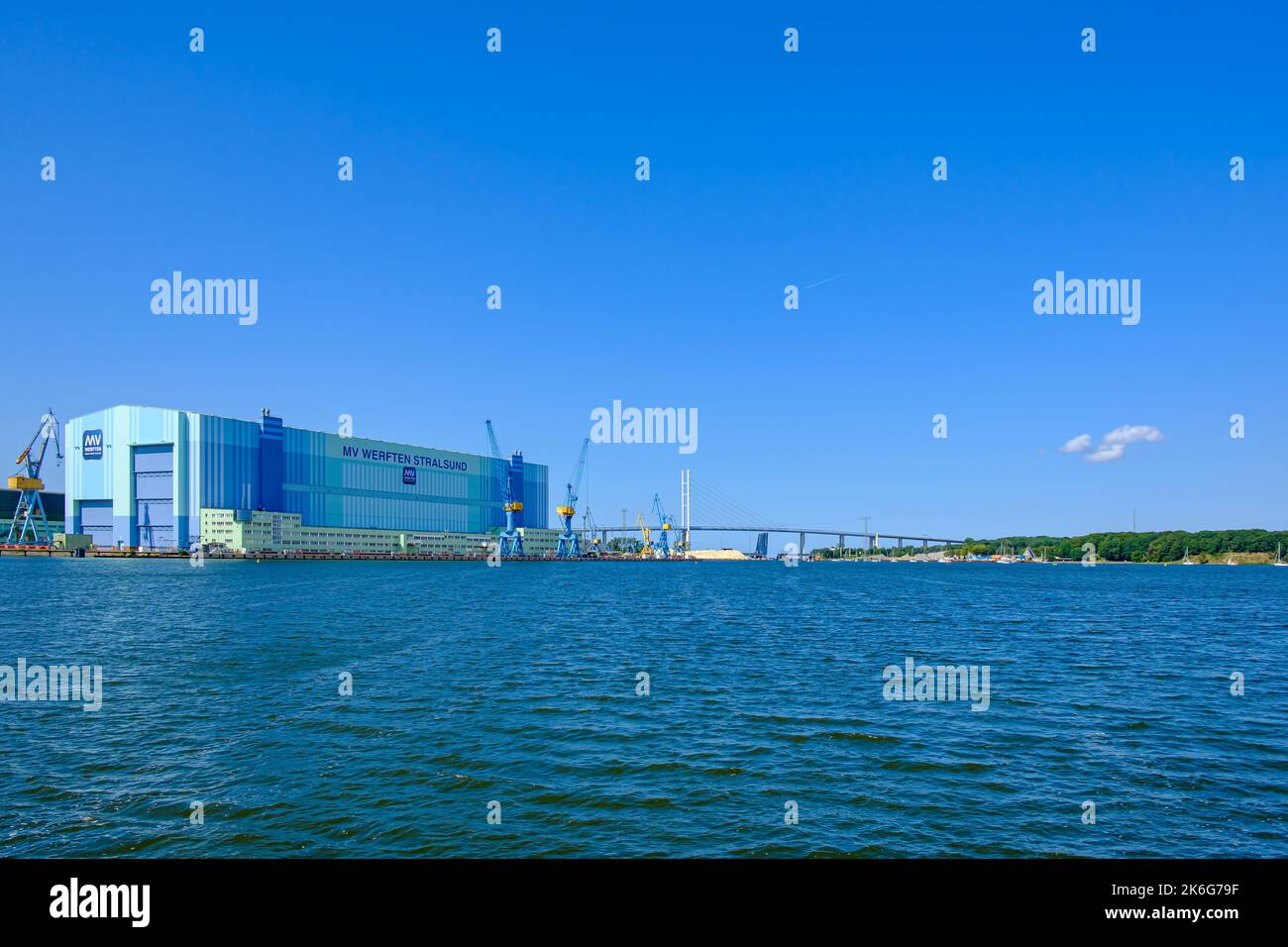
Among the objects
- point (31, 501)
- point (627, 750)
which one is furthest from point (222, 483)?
point (627, 750)

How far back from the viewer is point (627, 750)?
17594 millimetres

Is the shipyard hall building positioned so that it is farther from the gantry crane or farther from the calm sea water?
the calm sea water

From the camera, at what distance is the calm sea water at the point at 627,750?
12.8m

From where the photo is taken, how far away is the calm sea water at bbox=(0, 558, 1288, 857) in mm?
12781

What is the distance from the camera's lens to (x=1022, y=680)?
2733 cm
